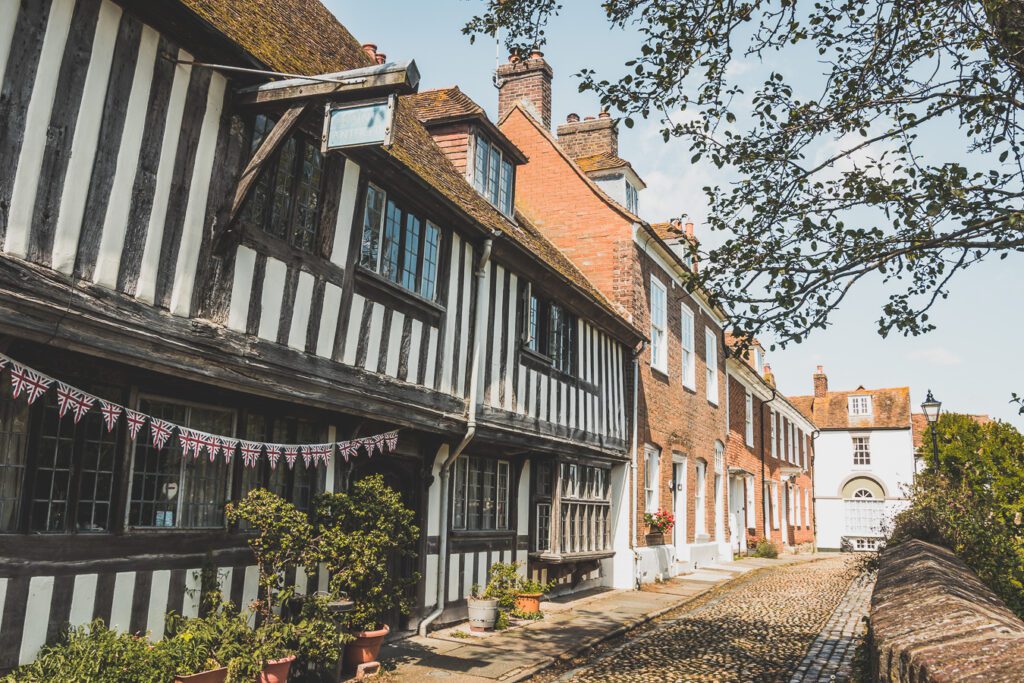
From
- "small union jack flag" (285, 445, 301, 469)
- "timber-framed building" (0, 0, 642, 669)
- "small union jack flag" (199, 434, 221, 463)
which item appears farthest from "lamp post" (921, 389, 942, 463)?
"small union jack flag" (199, 434, 221, 463)

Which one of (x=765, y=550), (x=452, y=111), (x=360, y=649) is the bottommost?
(x=360, y=649)

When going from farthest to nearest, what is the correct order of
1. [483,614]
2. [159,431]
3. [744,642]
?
[744,642], [483,614], [159,431]

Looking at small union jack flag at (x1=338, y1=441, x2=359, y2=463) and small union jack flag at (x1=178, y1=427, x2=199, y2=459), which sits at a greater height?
small union jack flag at (x1=338, y1=441, x2=359, y2=463)

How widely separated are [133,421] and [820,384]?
46775 mm

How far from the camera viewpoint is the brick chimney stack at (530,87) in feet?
61.0

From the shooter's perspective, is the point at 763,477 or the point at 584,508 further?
the point at 763,477

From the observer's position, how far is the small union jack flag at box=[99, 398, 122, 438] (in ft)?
17.9

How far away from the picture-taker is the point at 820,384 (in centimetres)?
4734

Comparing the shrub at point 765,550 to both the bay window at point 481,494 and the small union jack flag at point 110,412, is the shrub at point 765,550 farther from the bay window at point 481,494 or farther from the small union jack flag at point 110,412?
the small union jack flag at point 110,412

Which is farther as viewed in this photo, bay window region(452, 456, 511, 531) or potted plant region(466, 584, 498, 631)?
bay window region(452, 456, 511, 531)

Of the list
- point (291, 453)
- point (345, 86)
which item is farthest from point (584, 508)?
point (345, 86)

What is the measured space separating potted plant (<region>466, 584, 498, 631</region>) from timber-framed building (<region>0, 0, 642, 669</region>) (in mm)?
351

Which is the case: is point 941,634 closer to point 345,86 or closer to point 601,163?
point 345,86

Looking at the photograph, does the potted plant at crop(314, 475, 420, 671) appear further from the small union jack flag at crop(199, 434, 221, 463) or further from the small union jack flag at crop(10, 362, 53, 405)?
the small union jack flag at crop(10, 362, 53, 405)
